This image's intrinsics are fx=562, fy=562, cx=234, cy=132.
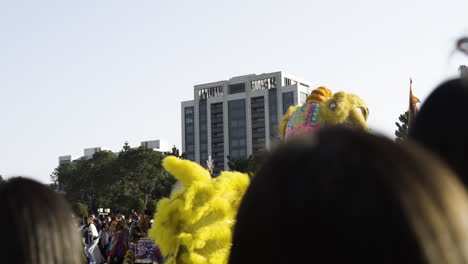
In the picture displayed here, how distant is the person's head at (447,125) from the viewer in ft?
4.58

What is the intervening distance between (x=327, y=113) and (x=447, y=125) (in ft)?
8.57

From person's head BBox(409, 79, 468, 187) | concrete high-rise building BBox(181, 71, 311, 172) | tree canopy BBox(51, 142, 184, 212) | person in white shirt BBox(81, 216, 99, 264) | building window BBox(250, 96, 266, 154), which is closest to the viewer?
person's head BBox(409, 79, 468, 187)

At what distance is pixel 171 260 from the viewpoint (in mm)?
3762

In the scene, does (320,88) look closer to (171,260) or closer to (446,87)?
(171,260)

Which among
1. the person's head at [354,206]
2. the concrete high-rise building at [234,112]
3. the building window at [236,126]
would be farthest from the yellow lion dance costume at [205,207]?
the building window at [236,126]

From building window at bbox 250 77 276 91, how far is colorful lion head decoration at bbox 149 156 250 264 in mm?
91458

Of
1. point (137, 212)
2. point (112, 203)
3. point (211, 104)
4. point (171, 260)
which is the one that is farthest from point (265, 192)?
point (211, 104)

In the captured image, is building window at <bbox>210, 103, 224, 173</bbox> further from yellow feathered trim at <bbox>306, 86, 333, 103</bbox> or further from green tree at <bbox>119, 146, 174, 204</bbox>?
yellow feathered trim at <bbox>306, 86, 333, 103</bbox>

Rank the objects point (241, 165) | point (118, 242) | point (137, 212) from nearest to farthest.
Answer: point (118, 242)
point (137, 212)
point (241, 165)

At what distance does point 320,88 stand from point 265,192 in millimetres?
3795

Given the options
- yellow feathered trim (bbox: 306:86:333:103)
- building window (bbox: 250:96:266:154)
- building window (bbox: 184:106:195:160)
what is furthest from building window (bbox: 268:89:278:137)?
yellow feathered trim (bbox: 306:86:333:103)

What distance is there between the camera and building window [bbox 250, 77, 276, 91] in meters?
95.4

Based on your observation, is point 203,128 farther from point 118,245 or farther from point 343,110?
point 343,110

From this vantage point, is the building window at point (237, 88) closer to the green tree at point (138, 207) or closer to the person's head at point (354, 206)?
the green tree at point (138, 207)
